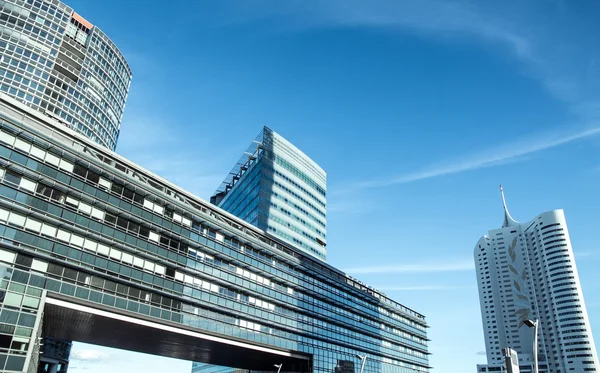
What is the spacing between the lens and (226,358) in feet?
242

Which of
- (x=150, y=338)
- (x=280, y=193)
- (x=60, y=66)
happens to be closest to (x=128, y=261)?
(x=150, y=338)

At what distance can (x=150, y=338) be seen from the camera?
57594mm

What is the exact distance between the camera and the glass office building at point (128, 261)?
139 feet

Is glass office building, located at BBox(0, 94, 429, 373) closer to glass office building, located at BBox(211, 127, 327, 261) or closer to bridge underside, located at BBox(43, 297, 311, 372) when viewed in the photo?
bridge underside, located at BBox(43, 297, 311, 372)

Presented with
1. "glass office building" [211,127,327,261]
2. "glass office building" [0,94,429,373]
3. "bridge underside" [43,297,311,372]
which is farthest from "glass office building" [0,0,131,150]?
"bridge underside" [43,297,311,372]

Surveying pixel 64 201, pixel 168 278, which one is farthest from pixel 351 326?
pixel 64 201

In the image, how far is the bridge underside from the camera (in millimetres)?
47312

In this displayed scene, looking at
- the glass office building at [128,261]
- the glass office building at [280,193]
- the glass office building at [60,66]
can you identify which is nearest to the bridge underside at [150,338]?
the glass office building at [128,261]

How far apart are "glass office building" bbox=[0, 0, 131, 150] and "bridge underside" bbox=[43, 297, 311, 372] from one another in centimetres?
5418

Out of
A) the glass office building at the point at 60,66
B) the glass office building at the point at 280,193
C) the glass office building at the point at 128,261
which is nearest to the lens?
the glass office building at the point at 128,261

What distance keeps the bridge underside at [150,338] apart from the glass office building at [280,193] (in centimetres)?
5111

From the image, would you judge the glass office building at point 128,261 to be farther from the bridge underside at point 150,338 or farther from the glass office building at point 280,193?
the glass office building at point 280,193

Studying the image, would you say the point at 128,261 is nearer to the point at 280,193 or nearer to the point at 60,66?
the point at 60,66

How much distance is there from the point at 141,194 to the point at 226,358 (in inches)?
1352
